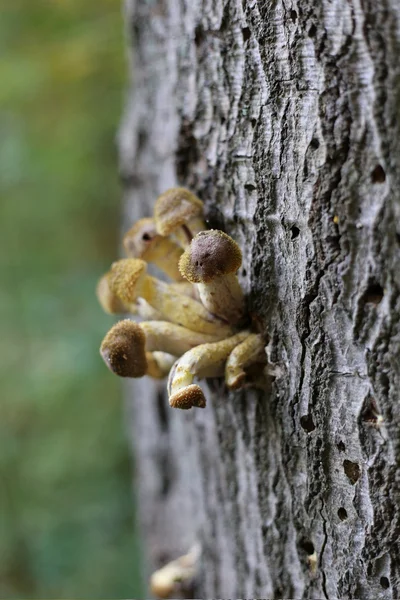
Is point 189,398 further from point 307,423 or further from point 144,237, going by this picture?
point 144,237

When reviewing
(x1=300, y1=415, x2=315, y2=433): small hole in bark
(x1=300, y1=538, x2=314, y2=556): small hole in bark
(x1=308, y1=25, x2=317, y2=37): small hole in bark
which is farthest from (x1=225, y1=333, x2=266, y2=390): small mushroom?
(x1=308, y1=25, x2=317, y2=37): small hole in bark

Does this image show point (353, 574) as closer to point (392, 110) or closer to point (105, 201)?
point (392, 110)

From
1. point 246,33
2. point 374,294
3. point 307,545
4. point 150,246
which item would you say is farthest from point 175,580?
point 246,33

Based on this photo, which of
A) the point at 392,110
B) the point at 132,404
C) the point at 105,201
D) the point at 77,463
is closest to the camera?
the point at 392,110

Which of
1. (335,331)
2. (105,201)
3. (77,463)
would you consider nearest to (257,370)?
(335,331)

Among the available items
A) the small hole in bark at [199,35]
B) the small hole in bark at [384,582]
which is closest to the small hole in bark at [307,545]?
the small hole in bark at [384,582]

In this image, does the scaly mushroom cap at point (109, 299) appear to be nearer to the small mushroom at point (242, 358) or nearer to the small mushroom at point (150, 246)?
the small mushroom at point (150, 246)

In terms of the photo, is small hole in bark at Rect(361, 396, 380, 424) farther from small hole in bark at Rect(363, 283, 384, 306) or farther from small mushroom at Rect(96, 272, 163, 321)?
small mushroom at Rect(96, 272, 163, 321)
